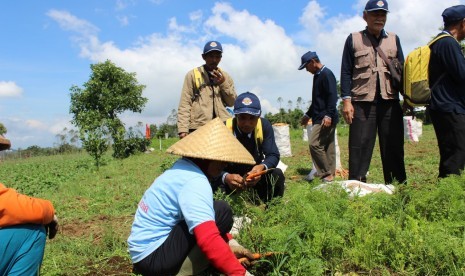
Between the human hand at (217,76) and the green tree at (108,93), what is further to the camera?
the green tree at (108,93)

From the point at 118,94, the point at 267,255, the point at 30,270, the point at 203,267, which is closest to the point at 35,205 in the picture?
the point at 30,270

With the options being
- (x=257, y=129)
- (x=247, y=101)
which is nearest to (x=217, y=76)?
(x=257, y=129)

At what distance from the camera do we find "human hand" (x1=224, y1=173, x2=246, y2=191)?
3.68 m

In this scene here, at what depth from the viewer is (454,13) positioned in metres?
4.00

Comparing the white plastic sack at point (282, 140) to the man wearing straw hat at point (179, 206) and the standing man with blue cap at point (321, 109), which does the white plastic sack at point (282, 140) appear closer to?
the standing man with blue cap at point (321, 109)

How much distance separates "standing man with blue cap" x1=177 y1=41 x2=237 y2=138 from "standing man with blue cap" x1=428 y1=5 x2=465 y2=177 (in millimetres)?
2330

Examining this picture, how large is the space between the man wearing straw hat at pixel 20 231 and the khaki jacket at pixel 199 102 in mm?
2610

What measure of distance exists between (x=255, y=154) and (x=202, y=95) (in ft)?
4.12

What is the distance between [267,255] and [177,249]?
585 mm

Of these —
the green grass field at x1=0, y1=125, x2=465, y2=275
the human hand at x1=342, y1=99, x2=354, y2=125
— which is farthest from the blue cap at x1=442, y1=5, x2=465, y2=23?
the green grass field at x1=0, y1=125, x2=465, y2=275

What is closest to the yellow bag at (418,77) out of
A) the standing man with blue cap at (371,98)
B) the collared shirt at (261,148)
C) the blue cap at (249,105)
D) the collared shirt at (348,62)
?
the standing man with blue cap at (371,98)

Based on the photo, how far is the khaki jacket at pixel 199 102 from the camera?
199 inches

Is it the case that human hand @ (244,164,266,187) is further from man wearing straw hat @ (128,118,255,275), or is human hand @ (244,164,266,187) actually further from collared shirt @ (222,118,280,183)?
man wearing straw hat @ (128,118,255,275)

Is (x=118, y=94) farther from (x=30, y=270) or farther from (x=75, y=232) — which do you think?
(x=30, y=270)
